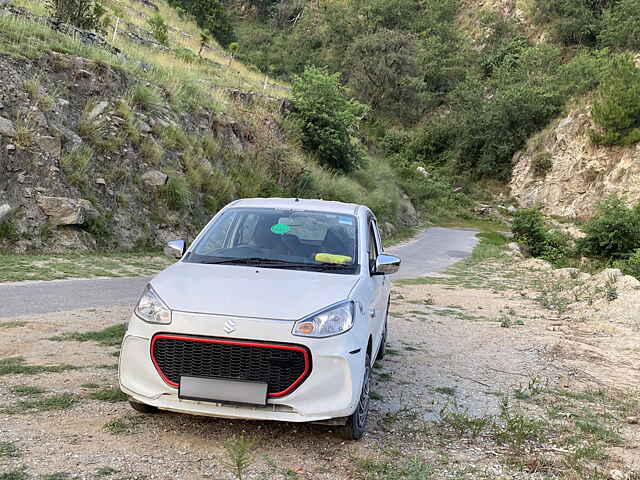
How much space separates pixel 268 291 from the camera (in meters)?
4.25

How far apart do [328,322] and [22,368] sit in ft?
9.91

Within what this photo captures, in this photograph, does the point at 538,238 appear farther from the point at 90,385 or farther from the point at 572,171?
the point at 90,385

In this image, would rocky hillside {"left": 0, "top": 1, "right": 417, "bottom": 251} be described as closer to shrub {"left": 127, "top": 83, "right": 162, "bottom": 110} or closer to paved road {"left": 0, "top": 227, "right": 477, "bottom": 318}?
shrub {"left": 127, "top": 83, "right": 162, "bottom": 110}

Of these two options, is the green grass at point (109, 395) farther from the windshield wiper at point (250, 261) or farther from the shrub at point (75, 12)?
the shrub at point (75, 12)

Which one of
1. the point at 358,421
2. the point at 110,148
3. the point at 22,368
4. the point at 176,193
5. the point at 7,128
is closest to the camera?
the point at 358,421

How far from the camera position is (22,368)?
5.22 meters

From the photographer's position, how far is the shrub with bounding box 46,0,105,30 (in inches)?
818

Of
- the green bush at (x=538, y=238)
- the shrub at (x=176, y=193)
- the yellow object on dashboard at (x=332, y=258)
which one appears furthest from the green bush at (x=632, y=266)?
the yellow object on dashboard at (x=332, y=258)

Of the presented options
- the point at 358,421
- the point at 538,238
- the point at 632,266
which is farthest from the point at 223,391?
the point at 538,238

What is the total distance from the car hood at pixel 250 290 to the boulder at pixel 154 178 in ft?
41.1

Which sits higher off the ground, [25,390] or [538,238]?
[25,390]

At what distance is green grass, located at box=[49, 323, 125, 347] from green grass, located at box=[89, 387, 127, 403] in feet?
5.31

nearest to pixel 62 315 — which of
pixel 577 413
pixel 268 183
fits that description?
pixel 577 413

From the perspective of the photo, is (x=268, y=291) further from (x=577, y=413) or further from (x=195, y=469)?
(x=577, y=413)
